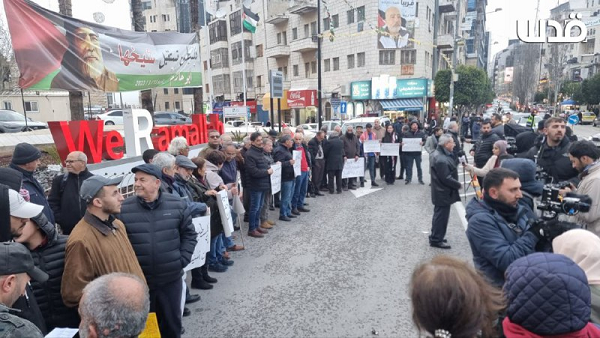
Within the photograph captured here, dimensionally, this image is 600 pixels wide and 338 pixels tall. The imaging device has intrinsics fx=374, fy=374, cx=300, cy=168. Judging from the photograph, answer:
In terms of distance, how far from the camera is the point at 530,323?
177 centimetres

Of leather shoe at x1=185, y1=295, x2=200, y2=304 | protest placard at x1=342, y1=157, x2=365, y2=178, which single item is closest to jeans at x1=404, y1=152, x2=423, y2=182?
protest placard at x1=342, y1=157, x2=365, y2=178

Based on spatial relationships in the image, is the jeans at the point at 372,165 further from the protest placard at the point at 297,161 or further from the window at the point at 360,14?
the window at the point at 360,14

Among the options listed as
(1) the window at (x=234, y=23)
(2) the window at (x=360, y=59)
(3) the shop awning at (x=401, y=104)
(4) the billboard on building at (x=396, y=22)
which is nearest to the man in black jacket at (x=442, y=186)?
(4) the billboard on building at (x=396, y=22)

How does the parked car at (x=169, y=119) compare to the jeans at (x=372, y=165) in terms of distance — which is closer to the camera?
the jeans at (x=372, y=165)

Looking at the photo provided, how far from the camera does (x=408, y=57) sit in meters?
32.5

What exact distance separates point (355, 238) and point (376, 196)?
3385 mm

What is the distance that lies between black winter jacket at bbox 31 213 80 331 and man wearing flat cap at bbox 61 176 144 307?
12cm

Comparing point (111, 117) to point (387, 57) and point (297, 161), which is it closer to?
point (387, 57)

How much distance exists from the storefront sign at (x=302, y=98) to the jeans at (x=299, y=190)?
27.4 m

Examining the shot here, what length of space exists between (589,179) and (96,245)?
15.0ft

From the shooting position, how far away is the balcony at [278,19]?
126 ft

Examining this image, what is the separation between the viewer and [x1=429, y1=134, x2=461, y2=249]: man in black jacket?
6.04 meters

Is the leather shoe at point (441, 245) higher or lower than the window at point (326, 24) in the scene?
lower

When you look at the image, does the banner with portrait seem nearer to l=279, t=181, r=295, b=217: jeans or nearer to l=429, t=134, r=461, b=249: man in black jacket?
l=279, t=181, r=295, b=217: jeans
